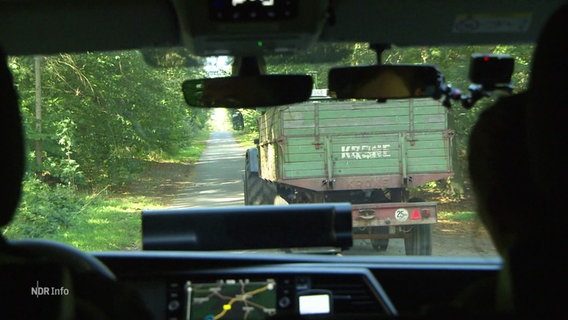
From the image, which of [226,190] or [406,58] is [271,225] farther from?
[226,190]

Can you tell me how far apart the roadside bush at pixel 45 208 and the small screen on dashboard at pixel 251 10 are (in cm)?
535

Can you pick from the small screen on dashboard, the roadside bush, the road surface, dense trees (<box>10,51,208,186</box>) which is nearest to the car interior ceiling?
the small screen on dashboard

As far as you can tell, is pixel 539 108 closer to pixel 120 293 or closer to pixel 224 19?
pixel 120 293

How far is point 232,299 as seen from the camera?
12.3 feet

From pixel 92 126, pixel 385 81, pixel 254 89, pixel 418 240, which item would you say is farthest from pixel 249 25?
pixel 92 126

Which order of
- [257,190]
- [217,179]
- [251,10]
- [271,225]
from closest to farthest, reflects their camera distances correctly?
[251,10] → [271,225] → [257,190] → [217,179]

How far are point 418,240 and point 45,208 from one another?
4567 mm

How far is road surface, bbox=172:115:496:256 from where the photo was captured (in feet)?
24.6

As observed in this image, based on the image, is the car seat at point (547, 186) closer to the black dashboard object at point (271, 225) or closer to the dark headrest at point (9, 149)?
the dark headrest at point (9, 149)

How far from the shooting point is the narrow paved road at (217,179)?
12.9 m

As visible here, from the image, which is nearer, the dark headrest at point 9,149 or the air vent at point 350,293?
the dark headrest at point 9,149

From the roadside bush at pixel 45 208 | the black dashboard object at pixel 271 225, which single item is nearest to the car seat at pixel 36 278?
the black dashboard object at pixel 271 225

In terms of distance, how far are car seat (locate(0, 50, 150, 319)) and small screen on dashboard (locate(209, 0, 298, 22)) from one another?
3.36 ft

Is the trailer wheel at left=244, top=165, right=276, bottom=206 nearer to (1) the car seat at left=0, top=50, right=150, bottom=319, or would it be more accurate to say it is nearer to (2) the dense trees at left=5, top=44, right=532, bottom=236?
(2) the dense trees at left=5, top=44, right=532, bottom=236
